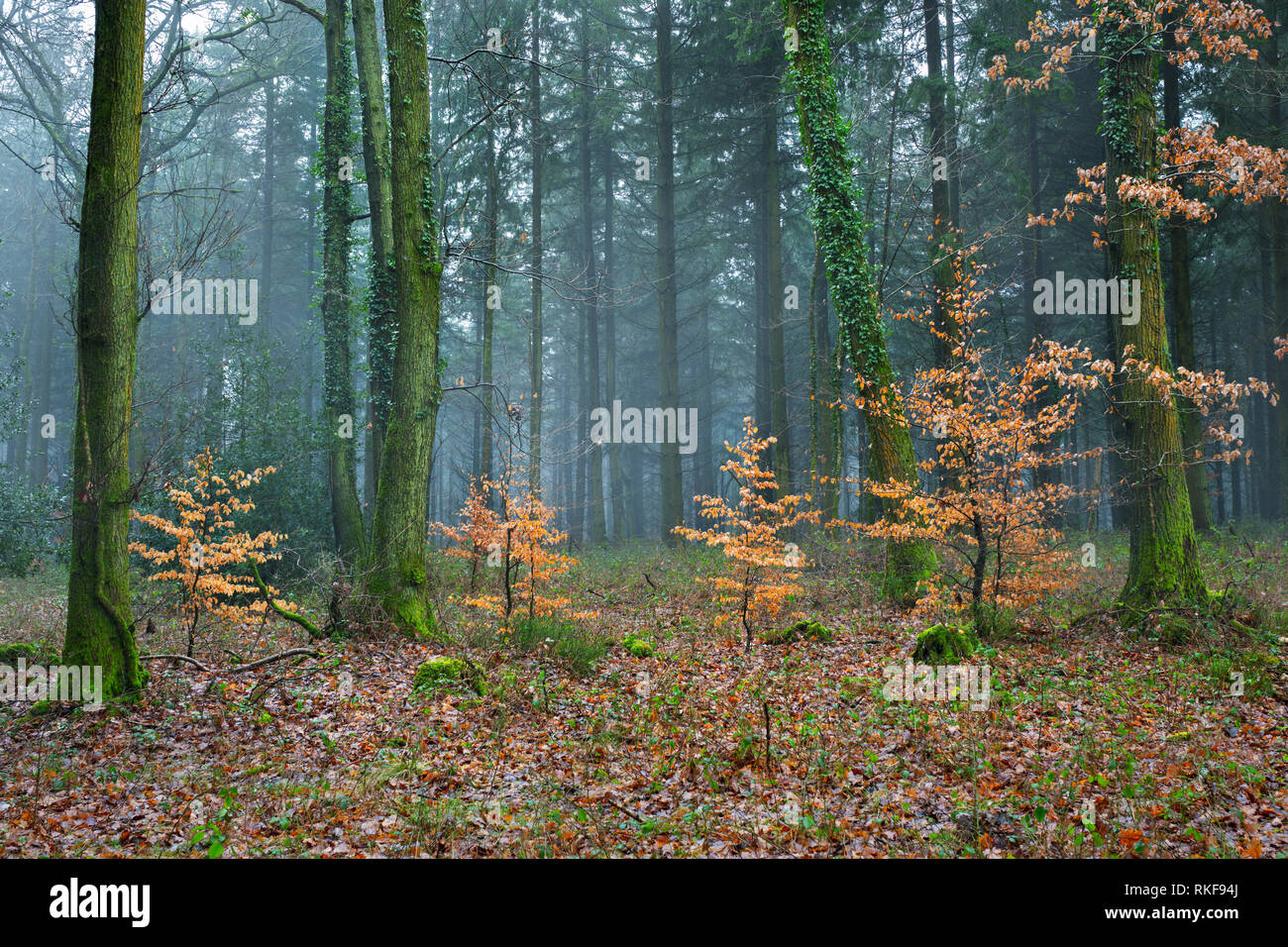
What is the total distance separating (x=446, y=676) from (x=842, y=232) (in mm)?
9238

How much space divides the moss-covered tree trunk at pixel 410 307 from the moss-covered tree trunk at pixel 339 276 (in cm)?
505

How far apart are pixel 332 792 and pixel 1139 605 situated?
8.79 metres

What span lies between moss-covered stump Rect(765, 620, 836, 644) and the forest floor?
298 mm

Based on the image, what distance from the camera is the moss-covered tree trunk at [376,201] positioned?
12.9m

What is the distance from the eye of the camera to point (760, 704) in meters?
6.82

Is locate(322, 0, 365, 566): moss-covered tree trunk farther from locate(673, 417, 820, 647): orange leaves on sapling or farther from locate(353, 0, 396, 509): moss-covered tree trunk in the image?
locate(673, 417, 820, 647): orange leaves on sapling

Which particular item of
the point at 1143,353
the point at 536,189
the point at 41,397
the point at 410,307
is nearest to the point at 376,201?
the point at 410,307

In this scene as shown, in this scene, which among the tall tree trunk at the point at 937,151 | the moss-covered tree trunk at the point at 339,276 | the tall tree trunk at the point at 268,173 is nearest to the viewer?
the moss-covered tree trunk at the point at 339,276

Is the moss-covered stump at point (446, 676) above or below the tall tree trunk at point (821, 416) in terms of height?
below

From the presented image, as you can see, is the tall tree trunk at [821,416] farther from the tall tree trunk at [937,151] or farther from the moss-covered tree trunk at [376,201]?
the moss-covered tree trunk at [376,201]

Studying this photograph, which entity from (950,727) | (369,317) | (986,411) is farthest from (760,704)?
(369,317)

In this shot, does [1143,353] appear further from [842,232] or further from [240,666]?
[240,666]

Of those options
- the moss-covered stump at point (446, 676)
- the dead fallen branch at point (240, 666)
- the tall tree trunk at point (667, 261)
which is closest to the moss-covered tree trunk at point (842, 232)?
the moss-covered stump at point (446, 676)

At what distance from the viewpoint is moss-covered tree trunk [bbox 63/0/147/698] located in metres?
6.05
